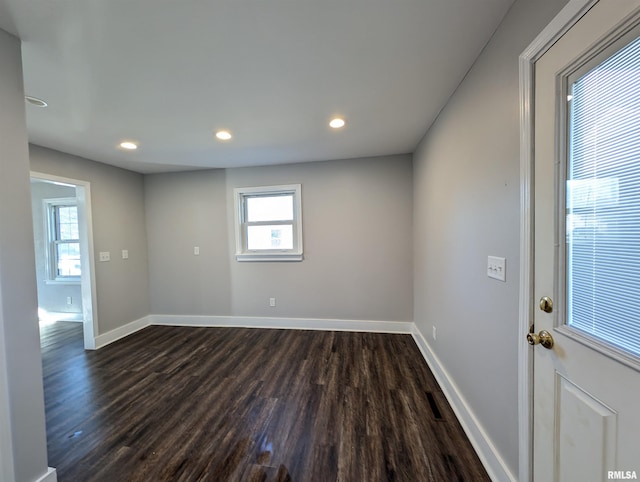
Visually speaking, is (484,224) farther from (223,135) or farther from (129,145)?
(129,145)

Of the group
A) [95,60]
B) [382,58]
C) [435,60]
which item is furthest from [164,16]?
[435,60]

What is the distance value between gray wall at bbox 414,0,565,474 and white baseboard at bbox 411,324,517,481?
5cm

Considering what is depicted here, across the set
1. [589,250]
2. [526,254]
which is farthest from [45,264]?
[589,250]

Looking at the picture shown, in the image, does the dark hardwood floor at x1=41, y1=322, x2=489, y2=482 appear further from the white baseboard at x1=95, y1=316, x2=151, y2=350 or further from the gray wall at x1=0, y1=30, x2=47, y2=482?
the gray wall at x1=0, y1=30, x2=47, y2=482

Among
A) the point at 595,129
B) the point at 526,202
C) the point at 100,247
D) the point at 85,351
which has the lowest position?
the point at 85,351

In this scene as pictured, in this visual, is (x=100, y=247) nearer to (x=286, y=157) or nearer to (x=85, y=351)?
(x=85, y=351)

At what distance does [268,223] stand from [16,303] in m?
2.54

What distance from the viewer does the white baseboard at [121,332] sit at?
3034mm

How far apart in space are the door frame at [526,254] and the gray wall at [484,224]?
5 centimetres

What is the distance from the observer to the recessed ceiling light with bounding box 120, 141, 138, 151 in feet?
8.31

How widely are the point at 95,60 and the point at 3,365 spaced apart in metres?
1.63

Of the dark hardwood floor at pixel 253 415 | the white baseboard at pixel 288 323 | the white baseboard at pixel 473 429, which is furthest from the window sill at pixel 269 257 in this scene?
the white baseboard at pixel 473 429

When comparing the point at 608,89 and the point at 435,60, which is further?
the point at 435,60

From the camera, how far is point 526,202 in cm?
102
